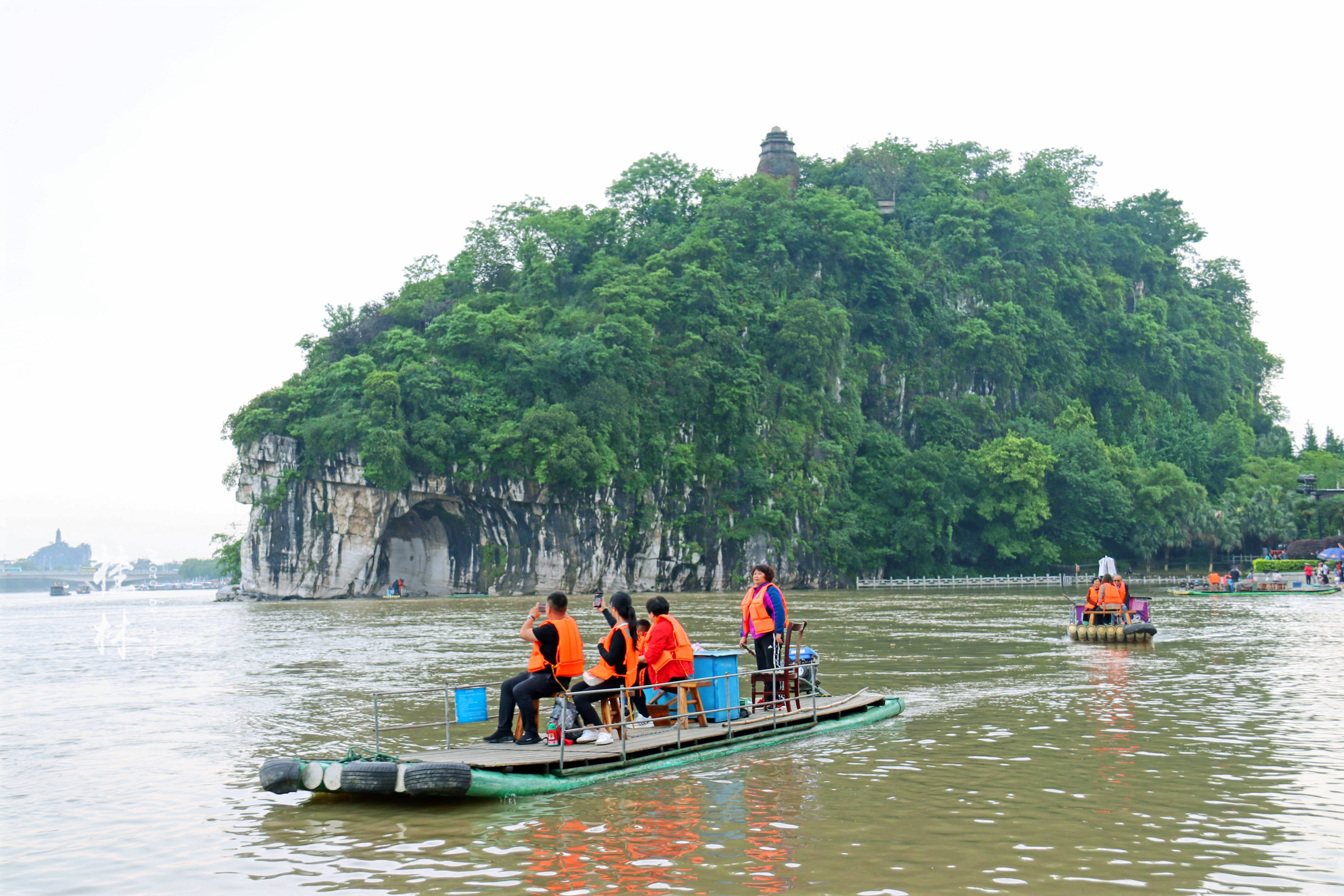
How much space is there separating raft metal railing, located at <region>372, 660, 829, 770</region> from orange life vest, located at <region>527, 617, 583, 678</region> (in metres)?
0.23

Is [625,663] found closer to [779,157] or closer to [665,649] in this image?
[665,649]

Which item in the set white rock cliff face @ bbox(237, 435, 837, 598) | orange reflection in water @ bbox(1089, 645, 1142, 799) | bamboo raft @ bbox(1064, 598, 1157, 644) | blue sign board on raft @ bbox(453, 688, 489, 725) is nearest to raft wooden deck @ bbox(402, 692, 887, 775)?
blue sign board on raft @ bbox(453, 688, 489, 725)

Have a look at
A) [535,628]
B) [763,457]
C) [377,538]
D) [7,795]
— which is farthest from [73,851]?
[763,457]

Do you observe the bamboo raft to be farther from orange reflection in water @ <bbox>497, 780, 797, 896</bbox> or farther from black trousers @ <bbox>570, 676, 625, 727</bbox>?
orange reflection in water @ <bbox>497, 780, 797, 896</bbox>

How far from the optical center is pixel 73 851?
958 centimetres

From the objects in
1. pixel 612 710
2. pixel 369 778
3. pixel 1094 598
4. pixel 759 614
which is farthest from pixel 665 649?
pixel 1094 598

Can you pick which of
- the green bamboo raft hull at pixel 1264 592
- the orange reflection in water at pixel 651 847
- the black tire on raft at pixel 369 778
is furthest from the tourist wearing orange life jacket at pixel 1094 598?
the green bamboo raft hull at pixel 1264 592

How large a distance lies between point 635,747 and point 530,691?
4.10 ft

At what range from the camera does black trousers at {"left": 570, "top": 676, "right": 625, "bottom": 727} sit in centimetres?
1200

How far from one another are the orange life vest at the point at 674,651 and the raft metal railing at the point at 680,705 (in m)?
0.23

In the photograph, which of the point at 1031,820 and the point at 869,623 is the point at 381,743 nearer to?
the point at 1031,820

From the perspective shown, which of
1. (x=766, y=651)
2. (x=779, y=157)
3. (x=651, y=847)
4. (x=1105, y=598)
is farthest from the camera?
(x=779, y=157)

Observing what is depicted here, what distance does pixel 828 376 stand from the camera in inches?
3088

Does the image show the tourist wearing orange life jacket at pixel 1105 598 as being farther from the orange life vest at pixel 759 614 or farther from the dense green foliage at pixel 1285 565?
the dense green foliage at pixel 1285 565
